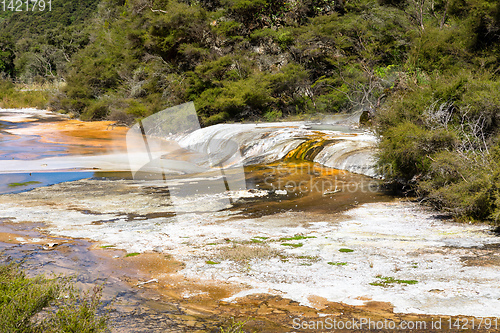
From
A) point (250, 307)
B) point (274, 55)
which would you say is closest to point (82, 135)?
point (274, 55)

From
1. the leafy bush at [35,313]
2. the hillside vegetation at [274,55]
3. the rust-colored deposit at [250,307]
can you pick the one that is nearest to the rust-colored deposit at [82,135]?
the hillside vegetation at [274,55]

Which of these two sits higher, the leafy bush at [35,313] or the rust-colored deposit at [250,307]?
the leafy bush at [35,313]

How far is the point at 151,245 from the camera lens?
5.60m

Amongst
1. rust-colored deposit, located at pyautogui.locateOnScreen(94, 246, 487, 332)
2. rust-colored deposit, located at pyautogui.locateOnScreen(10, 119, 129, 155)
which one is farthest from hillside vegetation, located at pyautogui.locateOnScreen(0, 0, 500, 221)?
rust-colored deposit, located at pyautogui.locateOnScreen(94, 246, 487, 332)

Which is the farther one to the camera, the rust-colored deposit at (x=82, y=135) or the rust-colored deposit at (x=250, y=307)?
the rust-colored deposit at (x=82, y=135)

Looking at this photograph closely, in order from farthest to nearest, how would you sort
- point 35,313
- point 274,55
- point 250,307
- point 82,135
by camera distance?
point 274,55 < point 82,135 < point 250,307 < point 35,313

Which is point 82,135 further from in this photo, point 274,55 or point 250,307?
point 250,307

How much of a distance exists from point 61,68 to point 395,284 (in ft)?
152

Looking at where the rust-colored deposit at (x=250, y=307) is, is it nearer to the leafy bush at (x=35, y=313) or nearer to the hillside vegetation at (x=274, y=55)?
the leafy bush at (x=35, y=313)

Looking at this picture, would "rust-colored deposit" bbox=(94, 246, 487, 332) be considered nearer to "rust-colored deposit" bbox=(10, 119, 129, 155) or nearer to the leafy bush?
the leafy bush

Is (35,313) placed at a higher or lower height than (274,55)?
lower

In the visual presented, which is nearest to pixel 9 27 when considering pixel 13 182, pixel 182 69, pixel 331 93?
pixel 182 69

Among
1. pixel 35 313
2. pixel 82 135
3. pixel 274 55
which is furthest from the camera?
pixel 274 55

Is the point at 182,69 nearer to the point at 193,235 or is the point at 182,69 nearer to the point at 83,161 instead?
the point at 83,161
